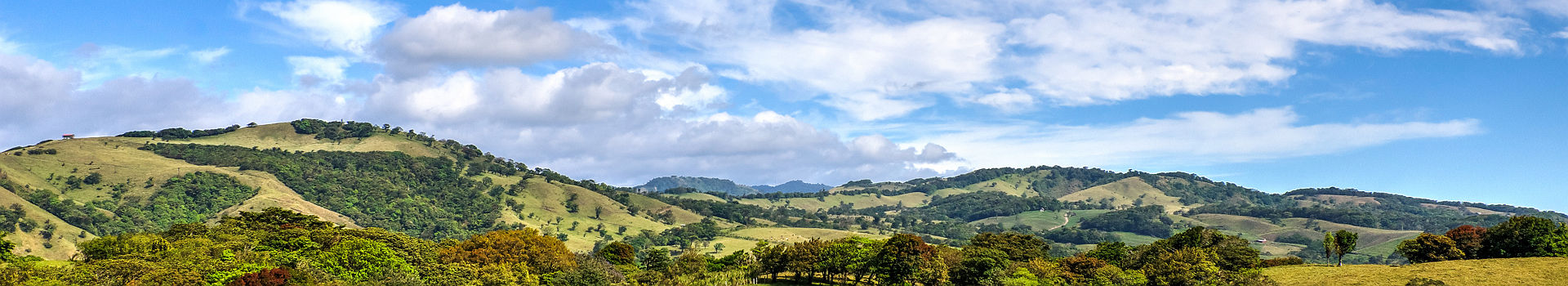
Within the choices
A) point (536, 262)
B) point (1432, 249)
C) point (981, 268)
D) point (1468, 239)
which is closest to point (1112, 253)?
point (981, 268)

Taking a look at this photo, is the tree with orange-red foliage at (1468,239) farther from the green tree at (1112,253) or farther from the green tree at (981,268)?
the green tree at (981,268)

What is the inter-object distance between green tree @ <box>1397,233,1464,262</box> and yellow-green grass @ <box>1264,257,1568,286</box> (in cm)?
670

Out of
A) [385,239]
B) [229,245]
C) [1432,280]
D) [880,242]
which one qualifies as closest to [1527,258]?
[1432,280]

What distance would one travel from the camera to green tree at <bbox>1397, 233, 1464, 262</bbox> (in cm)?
12094

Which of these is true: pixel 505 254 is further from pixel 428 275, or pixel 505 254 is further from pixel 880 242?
pixel 880 242

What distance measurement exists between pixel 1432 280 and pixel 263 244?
140 metres

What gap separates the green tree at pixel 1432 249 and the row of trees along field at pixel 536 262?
19719mm

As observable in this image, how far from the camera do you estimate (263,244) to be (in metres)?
120

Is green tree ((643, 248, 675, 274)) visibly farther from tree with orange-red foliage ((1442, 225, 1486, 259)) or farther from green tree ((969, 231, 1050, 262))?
tree with orange-red foliage ((1442, 225, 1486, 259))

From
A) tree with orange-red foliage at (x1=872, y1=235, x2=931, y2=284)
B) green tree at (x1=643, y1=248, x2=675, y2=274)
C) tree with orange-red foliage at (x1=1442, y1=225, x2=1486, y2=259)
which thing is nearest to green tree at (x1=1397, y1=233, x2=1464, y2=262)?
tree with orange-red foliage at (x1=1442, y1=225, x2=1486, y2=259)

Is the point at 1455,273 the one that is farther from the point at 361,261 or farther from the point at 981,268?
the point at 361,261

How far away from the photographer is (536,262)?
120m

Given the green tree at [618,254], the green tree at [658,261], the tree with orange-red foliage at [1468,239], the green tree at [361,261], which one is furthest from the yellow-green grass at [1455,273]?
the green tree at [361,261]

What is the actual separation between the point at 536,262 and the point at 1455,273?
109 meters
